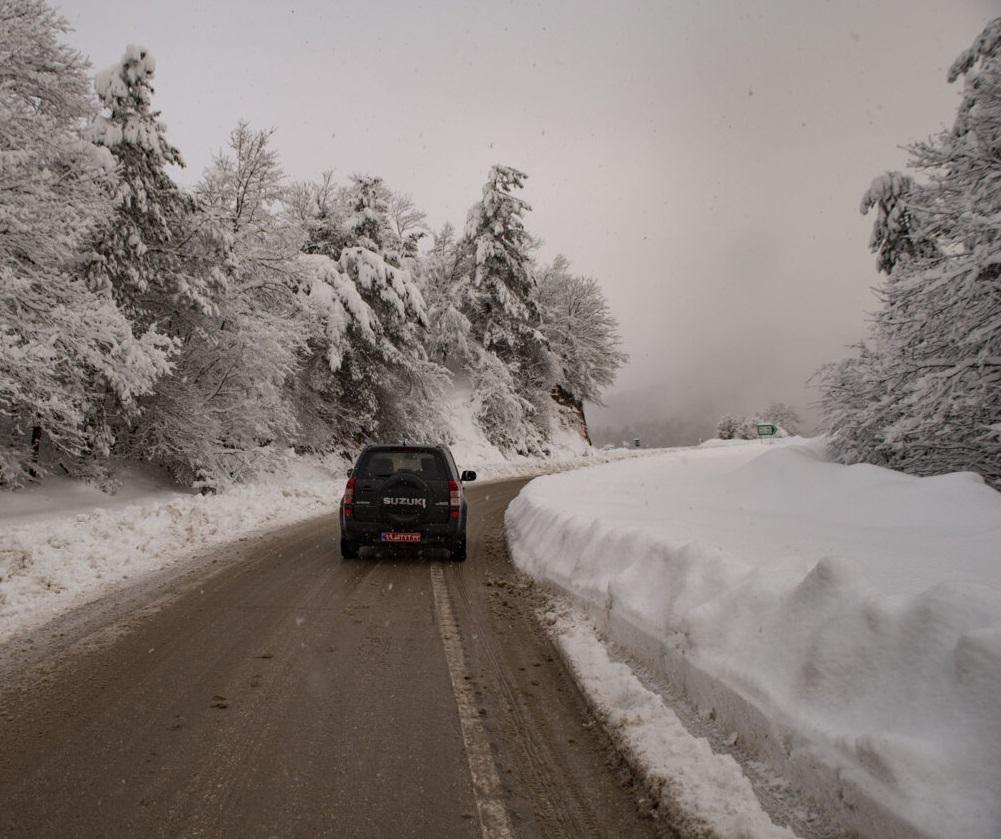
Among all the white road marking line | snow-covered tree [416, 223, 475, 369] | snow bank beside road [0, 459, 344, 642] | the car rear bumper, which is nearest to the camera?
the white road marking line

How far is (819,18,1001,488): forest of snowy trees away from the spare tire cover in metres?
7.69

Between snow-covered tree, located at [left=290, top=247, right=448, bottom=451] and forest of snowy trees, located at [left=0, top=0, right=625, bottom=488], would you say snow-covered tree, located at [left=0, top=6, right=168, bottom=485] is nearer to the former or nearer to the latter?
forest of snowy trees, located at [left=0, top=0, right=625, bottom=488]

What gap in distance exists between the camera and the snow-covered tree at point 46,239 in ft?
31.2

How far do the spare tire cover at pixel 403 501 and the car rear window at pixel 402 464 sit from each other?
0.22 m

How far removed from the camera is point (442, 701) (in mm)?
4043

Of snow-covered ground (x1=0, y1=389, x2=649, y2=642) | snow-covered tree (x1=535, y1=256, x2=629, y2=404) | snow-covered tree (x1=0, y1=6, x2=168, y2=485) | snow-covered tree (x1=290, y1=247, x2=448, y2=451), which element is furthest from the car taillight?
snow-covered tree (x1=535, y1=256, x2=629, y2=404)

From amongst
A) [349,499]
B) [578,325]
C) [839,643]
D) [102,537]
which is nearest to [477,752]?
[839,643]

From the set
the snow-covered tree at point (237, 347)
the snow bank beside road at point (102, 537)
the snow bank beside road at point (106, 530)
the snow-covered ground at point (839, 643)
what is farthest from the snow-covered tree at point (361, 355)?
the snow-covered ground at point (839, 643)

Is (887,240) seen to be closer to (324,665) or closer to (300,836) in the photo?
(324,665)

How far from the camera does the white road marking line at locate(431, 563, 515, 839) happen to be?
2.75 m

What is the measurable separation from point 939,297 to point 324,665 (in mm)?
9961

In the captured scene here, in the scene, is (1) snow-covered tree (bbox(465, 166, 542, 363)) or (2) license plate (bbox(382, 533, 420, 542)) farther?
(1) snow-covered tree (bbox(465, 166, 542, 363))

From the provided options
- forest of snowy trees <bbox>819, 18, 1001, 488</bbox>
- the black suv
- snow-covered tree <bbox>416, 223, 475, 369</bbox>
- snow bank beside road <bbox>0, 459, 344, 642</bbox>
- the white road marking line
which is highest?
snow-covered tree <bbox>416, 223, 475, 369</bbox>

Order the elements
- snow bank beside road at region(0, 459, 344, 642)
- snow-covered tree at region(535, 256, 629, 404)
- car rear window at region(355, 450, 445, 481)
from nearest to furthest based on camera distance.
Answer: snow bank beside road at region(0, 459, 344, 642)
car rear window at region(355, 450, 445, 481)
snow-covered tree at region(535, 256, 629, 404)
